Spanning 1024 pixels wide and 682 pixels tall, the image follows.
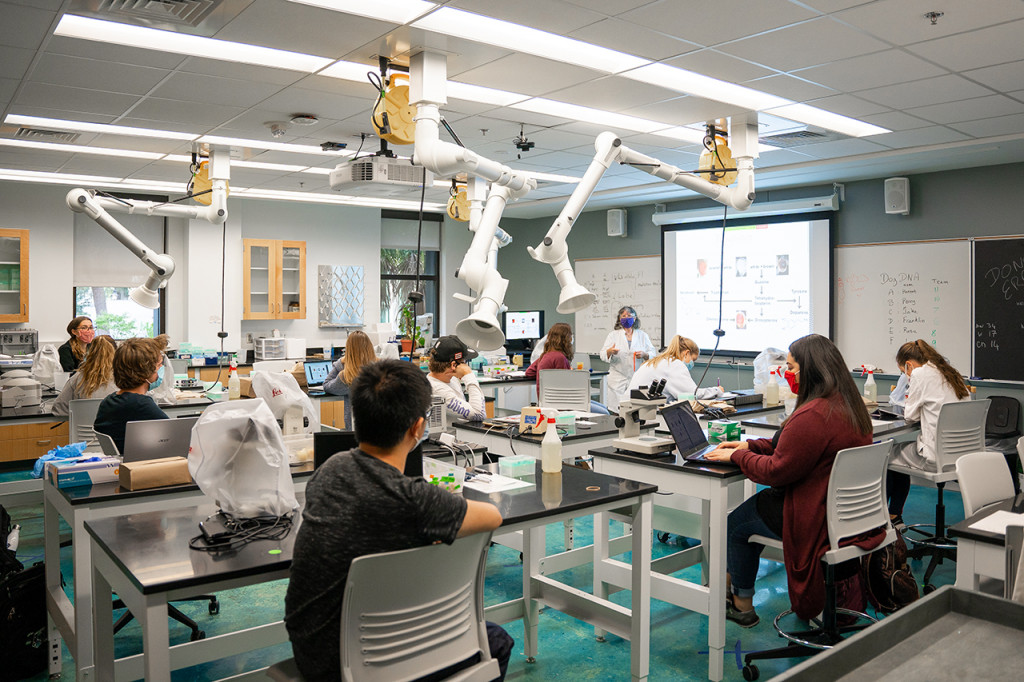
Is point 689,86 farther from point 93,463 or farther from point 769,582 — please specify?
point 93,463

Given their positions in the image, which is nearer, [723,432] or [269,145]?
[723,432]

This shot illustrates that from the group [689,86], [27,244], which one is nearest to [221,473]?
[689,86]

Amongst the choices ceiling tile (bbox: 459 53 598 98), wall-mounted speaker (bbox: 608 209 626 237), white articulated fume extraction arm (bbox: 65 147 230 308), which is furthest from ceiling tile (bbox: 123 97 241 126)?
wall-mounted speaker (bbox: 608 209 626 237)

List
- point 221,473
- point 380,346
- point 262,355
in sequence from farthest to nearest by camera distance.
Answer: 1. point 262,355
2. point 380,346
3. point 221,473

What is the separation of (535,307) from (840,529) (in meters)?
7.63

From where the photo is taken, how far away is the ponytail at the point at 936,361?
4.36m

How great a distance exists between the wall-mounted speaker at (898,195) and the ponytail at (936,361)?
247 centimetres

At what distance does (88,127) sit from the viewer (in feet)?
17.3

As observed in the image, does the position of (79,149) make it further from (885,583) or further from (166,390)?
(885,583)

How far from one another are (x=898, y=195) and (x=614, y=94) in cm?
352

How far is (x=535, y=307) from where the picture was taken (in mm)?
10281

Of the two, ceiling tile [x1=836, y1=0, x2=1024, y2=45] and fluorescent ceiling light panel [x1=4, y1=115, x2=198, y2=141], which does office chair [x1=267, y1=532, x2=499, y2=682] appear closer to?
ceiling tile [x1=836, y1=0, x2=1024, y2=45]

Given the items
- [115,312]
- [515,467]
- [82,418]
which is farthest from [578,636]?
[115,312]

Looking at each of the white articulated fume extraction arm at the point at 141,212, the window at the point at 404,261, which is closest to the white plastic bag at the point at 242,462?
the white articulated fume extraction arm at the point at 141,212
